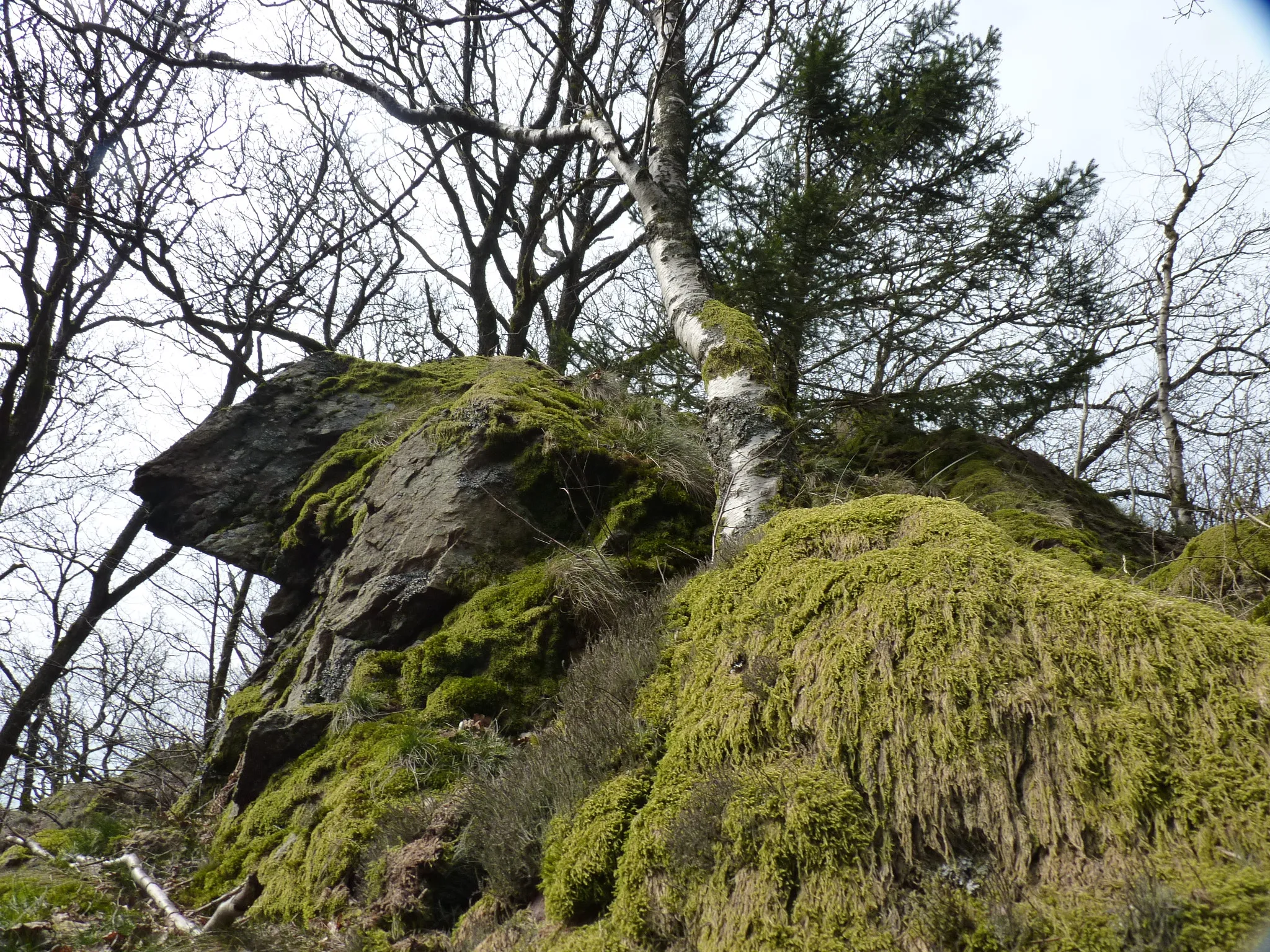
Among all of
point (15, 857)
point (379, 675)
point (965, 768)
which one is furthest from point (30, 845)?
point (965, 768)

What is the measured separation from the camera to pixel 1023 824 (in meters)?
1.72

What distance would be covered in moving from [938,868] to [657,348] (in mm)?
6352

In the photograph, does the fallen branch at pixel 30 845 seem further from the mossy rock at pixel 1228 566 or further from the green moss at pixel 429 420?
the mossy rock at pixel 1228 566

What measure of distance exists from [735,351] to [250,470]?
4.90 metres

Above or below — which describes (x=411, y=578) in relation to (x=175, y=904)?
above

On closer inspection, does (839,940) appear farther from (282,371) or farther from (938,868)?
(282,371)

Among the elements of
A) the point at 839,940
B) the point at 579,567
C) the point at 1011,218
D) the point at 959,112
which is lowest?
the point at 839,940

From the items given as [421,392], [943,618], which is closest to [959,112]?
[421,392]

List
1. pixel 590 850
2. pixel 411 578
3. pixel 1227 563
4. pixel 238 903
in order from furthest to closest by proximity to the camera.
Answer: pixel 411 578 → pixel 238 903 → pixel 1227 563 → pixel 590 850

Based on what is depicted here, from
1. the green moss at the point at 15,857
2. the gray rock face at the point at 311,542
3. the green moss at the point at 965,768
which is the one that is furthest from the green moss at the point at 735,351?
the green moss at the point at 15,857

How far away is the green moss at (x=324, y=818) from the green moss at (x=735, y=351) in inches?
104

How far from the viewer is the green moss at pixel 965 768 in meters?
1.54

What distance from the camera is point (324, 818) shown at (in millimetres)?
3488

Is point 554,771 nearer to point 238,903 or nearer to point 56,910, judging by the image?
point 238,903
